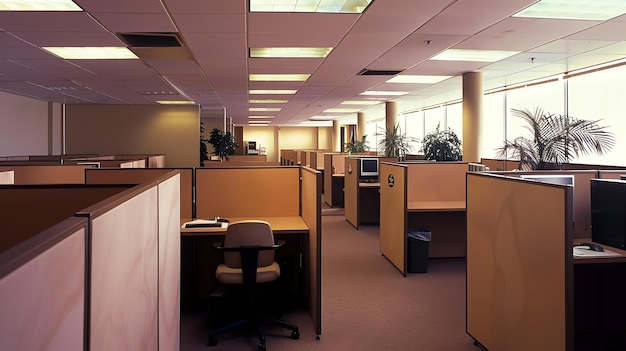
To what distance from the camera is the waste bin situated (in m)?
5.25

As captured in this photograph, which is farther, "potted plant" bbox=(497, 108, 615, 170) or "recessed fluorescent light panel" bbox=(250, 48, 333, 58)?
"recessed fluorescent light panel" bbox=(250, 48, 333, 58)

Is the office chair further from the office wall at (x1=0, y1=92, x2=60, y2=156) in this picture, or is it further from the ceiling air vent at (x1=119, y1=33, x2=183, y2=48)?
the office wall at (x1=0, y1=92, x2=60, y2=156)

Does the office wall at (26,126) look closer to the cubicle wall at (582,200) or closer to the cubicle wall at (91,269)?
the cubicle wall at (91,269)

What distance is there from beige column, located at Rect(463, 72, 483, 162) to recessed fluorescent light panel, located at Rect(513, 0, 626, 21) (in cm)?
327

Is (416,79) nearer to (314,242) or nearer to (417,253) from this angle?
(417,253)

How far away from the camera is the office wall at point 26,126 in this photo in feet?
35.5

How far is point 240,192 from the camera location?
442 centimetres

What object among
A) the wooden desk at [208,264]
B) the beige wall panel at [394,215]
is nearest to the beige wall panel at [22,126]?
the wooden desk at [208,264]

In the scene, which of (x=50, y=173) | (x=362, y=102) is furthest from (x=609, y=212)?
(x=362, y=102)

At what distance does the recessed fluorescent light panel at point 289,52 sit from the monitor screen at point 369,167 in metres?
2.37

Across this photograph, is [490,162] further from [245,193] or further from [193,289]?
[193,289]

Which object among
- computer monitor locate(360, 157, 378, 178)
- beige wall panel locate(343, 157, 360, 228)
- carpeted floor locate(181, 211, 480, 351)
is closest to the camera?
carpeted floor locate(181, 211, 480, 351)

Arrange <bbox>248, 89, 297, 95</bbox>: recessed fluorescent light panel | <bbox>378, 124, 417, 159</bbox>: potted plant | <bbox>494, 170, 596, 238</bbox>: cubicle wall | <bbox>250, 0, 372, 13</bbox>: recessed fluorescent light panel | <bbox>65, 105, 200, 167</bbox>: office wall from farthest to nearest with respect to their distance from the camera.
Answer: <bbox>65, 105, 200, 167</bbox>: office wall < <bbox>378, 124, 417, 159</bbox>: potted plant < <bbox>248, 89, 297, 95</bbox>: recessed fluorescent light panel < <bbox>250, 0, 372, 13</bbox>: recessed fluorescent light panel < <bbox>494, 170, 596, 238</bbox>: cubicle wall

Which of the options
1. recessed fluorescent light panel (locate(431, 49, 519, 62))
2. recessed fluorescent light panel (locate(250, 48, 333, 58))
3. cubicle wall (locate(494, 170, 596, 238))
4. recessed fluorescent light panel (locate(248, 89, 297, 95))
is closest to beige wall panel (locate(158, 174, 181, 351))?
cubicle wall (locate(494, 170, 596, 238))
